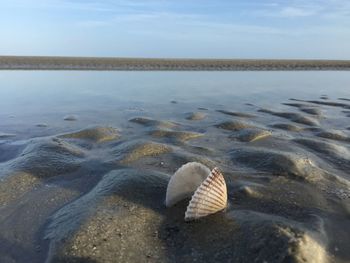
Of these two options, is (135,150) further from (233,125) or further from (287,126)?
(287,126)

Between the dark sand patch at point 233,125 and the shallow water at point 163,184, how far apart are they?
0.07 metres

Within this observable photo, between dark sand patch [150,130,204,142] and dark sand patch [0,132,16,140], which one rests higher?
dark sand patch [150,130,204,142]

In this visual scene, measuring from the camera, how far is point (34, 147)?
8.41m

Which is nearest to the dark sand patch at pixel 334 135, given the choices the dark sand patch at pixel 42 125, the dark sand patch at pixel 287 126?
the dark sand patch at pixel 287 126

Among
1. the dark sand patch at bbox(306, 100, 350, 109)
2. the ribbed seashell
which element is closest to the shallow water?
the ribbed seashell

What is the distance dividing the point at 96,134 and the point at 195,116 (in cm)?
361

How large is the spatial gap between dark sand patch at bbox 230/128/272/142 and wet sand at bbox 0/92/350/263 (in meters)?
0.02

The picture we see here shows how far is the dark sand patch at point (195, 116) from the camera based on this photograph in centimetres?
1237

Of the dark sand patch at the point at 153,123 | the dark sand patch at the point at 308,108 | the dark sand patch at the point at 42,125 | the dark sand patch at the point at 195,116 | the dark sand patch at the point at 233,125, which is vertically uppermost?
the dark sand patch at the point at 233,125

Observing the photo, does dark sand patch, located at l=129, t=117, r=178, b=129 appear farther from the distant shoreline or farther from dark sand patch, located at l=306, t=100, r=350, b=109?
the distant shoreline

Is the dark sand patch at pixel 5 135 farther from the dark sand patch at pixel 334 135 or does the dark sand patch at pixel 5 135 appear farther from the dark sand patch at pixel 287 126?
the dark sand patch at pixel 334 135

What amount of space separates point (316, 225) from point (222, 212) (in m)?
1.15

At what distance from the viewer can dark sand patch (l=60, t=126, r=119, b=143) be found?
31.5 ft

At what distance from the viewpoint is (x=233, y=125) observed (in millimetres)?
10977
